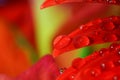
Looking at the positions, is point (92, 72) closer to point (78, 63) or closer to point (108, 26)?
point (78, 63)

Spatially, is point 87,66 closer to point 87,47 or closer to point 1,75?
point 87,47

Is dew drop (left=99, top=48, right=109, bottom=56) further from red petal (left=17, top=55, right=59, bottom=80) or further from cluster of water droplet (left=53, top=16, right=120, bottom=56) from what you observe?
red petal (left=17, top=55, right=59, bottom=80)

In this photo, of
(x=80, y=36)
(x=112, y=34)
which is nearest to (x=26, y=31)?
(x=80, y=36)

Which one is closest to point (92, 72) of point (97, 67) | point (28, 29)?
point (97, 67)

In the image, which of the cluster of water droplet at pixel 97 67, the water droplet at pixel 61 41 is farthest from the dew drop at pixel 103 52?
the water droplet at pixel 61 41

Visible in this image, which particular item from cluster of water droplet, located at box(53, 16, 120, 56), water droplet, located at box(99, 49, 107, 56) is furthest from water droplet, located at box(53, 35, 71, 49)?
water droplet, located at box(99, 49, 107, 56)

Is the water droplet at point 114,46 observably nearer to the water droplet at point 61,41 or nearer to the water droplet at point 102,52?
the water droplet at point 102,52
